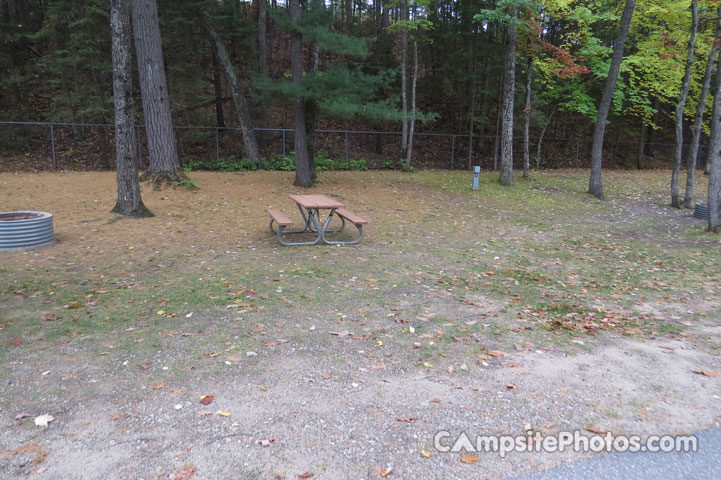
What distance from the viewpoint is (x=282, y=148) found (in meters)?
20.1

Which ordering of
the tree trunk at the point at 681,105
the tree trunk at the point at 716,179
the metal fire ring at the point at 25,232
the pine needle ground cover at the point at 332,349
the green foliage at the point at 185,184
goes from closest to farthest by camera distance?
the pine needle ground cover at the point at 332,349
the metal fire ring at the point at 25,232
the tree trunk at the point at 716,179
the green foliage at the point at 185,184
the tree trunk at the point at 681,105

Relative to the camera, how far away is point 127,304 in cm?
518

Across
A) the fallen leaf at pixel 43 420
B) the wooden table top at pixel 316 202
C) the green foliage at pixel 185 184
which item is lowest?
the fallen leaf at pixel 43 420

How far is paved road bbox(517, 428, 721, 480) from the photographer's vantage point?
8.44ft

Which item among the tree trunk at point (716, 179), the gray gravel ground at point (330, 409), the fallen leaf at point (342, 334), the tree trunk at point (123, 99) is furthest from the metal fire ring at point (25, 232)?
the tree trunk at point (716, 179)

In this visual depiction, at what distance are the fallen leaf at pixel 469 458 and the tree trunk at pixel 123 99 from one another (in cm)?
871

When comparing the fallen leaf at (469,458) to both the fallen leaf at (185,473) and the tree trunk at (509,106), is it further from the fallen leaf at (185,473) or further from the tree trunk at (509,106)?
the tree trunk at (509,106)

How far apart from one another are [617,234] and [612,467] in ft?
29.9

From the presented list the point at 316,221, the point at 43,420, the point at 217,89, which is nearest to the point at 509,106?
the point at 316,221

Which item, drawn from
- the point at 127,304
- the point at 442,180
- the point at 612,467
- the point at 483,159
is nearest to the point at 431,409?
the point at 612,467

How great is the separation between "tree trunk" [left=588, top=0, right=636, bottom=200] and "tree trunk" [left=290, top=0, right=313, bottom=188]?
Result: 9303mm

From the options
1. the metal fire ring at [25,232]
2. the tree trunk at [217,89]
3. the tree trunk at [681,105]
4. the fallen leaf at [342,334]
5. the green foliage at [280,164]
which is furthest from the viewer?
the tree trunk at [217,89]

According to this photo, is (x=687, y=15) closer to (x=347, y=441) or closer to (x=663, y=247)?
(x=663, y=247)

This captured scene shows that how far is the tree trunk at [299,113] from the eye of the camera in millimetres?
13195
